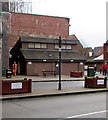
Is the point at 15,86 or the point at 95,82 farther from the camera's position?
the point at 95,82

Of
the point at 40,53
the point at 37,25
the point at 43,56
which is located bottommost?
the point at 43,56

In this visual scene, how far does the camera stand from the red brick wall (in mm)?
51062

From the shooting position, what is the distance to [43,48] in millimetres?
38594

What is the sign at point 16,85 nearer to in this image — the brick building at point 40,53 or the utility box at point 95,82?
the utility box at point 95,82

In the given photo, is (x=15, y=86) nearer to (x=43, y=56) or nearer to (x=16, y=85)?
(x=16, y=85)

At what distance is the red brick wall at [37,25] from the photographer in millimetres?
51062

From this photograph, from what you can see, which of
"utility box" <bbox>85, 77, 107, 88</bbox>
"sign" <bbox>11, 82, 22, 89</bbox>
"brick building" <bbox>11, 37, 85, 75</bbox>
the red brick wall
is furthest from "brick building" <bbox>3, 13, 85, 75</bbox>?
"sign" <bbox>11, 82, 22, 89</bbox>

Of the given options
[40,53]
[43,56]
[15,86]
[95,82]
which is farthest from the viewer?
[40,53]

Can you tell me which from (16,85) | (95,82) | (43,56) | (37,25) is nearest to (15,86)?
(16,85)

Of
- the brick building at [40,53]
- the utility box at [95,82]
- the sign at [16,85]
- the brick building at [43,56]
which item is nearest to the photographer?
the sign at [16,85]

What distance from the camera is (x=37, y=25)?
5312cm

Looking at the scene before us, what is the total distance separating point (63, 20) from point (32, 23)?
7.36 metres

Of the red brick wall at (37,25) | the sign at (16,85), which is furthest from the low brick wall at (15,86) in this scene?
the red brick wall at (37,25)

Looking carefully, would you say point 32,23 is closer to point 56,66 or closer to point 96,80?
point 56,66
